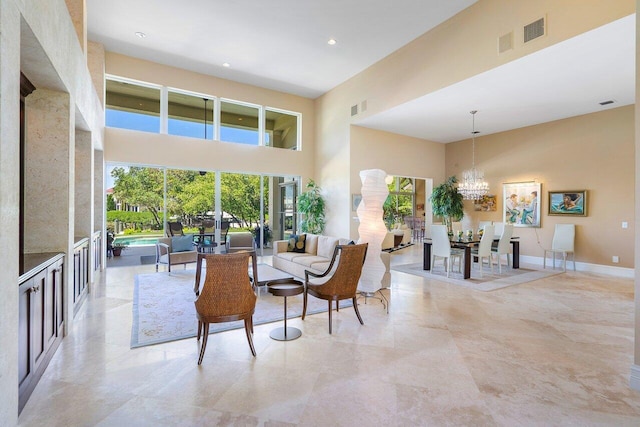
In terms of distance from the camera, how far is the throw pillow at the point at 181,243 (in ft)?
20.7

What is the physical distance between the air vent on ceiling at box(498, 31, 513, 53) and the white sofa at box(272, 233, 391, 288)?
3729mm

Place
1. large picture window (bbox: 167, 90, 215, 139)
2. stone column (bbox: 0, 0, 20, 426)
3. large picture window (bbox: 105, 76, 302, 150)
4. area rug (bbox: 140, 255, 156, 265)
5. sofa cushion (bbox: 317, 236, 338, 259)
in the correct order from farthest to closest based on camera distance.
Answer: large picture window (bbox: 167, 90, 215, 139) < area rug (bbox: 140, 255, 156, 265) < large picture window (bbox: 105, 76, 302, 150) < sofa cushion (bbox: 317, 236, 338, 259) < stone column (bbox: 0, 0, 20, 426)

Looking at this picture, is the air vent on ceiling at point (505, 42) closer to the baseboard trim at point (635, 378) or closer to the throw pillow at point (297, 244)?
the baseboard trim at point (635, 378)

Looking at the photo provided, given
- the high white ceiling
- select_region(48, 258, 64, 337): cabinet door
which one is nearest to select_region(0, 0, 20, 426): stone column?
select_region(48, 258, 64, 337): cabinet door

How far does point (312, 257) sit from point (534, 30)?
4.99 meters

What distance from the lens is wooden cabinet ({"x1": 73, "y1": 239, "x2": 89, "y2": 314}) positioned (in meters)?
3.88

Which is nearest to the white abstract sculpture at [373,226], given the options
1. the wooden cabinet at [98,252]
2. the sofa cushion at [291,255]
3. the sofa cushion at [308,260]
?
the sofa cushion at [308,260]

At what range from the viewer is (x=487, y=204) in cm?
923

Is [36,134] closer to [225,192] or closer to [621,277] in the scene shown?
[225,192]

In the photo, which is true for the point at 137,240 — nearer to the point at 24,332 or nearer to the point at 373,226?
the point at 24,332

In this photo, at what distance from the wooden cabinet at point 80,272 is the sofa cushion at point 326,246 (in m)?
3.80

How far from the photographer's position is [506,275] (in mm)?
6516

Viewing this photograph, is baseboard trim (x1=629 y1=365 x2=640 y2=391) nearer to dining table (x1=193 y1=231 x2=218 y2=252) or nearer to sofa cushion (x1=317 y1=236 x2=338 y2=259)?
sofa cushion (x1=317 y1=236 x2=338 y2=259)

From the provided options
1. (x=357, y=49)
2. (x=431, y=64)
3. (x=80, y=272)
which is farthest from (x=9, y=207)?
(x=357, y=49)
